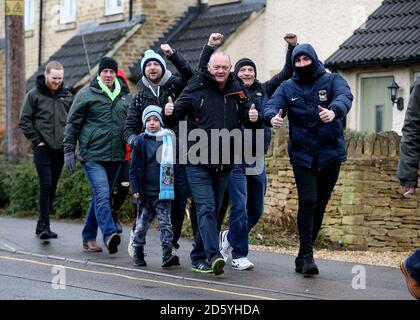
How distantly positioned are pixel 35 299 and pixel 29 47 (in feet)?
77.6

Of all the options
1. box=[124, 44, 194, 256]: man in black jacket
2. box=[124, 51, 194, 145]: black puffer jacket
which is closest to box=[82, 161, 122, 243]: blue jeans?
box=[124, 44, 194, 256]: man in black jacket

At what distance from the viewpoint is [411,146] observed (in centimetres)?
953

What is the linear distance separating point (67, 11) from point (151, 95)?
19445 millimetres

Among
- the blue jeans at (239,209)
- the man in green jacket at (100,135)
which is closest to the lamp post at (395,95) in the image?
the man in green jacket at (100,135)

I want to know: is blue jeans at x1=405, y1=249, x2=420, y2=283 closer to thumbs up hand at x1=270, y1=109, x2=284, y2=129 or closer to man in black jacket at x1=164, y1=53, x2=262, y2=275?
thumbs up hand at x1=270, y1=109, x2=284, y2=129

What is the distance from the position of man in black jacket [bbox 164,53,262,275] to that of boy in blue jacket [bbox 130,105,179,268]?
1.73ft

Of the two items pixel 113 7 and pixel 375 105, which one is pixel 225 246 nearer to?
pixel 375 105

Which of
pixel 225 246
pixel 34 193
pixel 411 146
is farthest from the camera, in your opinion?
pixel 34 193

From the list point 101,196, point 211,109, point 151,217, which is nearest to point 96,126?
point 101,196

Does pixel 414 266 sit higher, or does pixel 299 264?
pixel 414 266

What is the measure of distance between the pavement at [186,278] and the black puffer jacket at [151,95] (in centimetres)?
134

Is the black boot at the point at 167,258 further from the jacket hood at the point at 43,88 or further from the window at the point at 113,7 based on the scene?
the window at the point at 113,7

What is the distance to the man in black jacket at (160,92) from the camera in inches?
486

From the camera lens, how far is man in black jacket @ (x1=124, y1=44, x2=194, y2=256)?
40.5 ft
